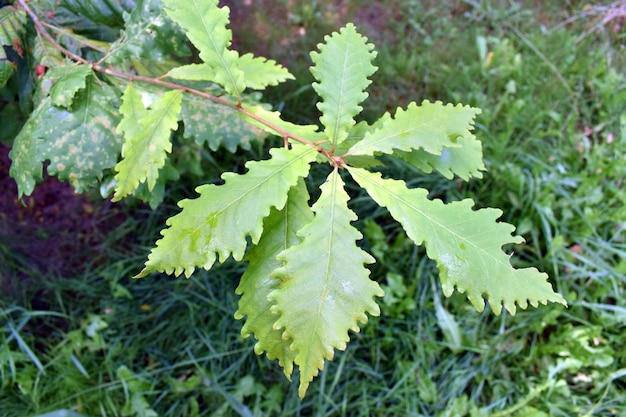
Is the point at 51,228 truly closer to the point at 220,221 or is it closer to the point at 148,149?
the point at 148,149

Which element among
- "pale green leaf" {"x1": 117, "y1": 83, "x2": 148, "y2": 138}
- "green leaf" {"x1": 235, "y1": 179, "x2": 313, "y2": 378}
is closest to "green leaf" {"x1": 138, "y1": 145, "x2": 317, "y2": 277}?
"green leaf" {"x1": 235, "y1": 179, "x2": 313, "y2": 378}

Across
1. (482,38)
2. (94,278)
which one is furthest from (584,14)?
(94,278)

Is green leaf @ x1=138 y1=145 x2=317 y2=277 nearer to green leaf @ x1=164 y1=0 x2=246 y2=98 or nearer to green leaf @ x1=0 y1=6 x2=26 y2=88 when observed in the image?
green leaf @ x1=164 y1=0 x2=246 y2=98

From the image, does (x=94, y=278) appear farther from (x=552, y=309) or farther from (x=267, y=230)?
(x=552, y=309)

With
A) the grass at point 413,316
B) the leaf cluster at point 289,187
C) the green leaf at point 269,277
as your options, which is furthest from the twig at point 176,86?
the grass at point 413,316

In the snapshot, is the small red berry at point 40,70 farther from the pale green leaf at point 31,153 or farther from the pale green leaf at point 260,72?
the pale green leaf at point 260,72

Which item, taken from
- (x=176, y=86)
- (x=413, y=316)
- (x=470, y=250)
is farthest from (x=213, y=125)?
(x=413, y=316)
